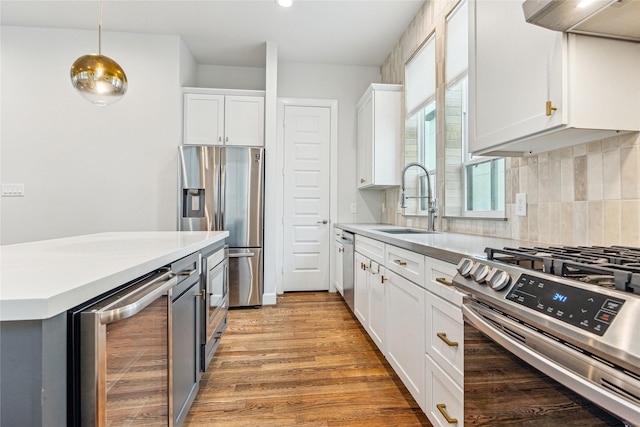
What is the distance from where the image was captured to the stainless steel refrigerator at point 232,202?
3438 millimetres

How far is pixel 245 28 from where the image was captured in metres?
3.51

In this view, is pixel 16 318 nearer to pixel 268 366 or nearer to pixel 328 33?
pixel 268 366

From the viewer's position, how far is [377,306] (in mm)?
2303

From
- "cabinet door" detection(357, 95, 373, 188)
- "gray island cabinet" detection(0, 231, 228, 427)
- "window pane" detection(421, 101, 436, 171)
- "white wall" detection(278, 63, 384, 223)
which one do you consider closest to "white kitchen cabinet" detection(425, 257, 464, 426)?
"gray island cabinet" detection(0, 231, 228, 427)

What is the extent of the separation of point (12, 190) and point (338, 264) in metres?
3.59

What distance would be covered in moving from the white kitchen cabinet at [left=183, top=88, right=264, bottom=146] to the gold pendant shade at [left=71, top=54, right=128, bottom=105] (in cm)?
166

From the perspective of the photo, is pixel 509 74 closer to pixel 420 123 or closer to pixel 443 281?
pixel 443 281

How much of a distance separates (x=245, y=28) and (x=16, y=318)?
3.63 m

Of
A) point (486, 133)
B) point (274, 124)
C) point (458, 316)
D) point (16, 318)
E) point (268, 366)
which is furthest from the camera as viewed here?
point (274, 124)

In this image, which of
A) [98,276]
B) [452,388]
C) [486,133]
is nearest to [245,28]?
[486,133]

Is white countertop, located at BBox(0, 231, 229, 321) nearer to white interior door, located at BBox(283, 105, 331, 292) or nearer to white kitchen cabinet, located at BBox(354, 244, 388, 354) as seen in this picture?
white kitchen cabinet, located at BBox(354, 244, 388, 354)

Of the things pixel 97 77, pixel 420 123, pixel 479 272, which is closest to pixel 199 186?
pixel 97 77

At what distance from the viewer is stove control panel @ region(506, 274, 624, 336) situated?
1.93ft

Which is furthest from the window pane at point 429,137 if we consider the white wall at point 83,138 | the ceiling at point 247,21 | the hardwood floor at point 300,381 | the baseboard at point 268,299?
the white wall at point 83,138
